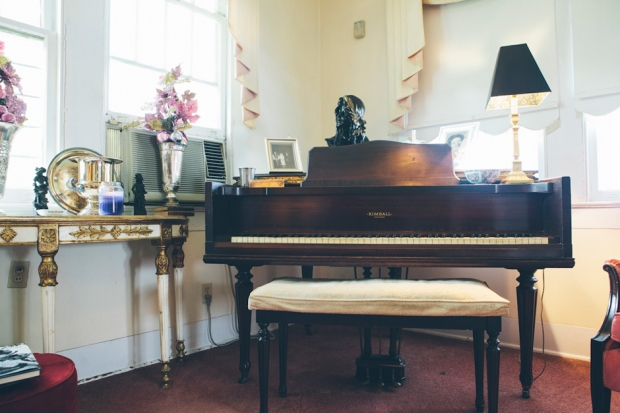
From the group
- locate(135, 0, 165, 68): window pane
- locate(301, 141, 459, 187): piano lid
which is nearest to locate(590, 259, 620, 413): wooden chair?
locate(301, 141, 459, 187): piano lid

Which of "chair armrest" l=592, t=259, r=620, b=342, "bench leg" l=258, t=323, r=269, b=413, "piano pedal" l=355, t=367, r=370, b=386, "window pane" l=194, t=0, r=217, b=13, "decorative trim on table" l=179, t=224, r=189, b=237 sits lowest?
"piano pedal" l=355, t=367, r=370, b=386

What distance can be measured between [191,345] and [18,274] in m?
1.06

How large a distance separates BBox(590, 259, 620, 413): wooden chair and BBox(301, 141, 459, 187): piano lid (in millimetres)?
777

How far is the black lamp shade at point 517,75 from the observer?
73.8 inches

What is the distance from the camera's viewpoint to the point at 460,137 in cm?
270

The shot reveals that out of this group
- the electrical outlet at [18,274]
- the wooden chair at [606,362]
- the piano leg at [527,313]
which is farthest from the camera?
the electrical outlet at [18,274]

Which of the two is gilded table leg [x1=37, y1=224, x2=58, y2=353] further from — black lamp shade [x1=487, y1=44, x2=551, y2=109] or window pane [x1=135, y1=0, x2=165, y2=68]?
black lamp shade [x1=487, y1=44, x2=551, y2=109]

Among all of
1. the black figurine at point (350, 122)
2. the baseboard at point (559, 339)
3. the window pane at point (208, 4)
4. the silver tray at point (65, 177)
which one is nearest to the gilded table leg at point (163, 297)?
the silver tray at point (65, 177)

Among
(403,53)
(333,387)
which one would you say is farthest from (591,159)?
(333,387)

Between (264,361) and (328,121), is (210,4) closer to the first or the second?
(328,121)

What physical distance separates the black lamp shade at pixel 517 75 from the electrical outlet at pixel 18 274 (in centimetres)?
238

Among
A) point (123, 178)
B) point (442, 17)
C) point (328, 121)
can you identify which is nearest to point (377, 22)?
point (442, 17)

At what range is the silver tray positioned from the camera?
1.99 m

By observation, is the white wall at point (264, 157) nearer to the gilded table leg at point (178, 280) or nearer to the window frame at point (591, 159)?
the window frame at point (591, 159)
